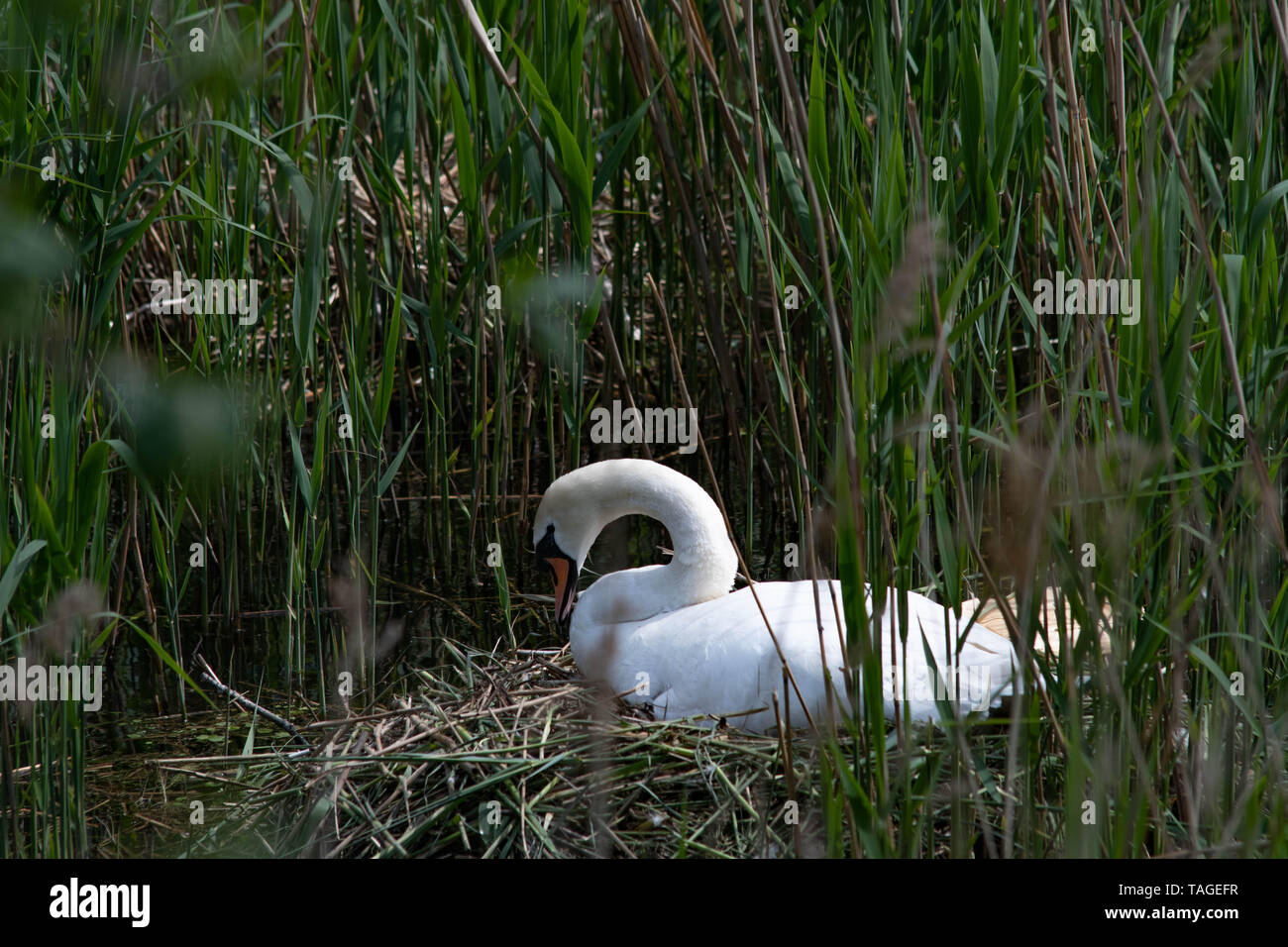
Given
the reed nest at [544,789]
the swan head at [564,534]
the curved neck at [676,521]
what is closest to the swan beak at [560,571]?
the swan head at [564,534]

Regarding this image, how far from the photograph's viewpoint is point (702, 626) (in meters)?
2.83

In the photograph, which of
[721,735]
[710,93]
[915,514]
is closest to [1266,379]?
[915,514]

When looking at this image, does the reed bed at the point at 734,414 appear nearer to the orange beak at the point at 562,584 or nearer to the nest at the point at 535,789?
the nest at the point at 535,789

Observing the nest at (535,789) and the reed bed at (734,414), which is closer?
the reed bed at (734,414)

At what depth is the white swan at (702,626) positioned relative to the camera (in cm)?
255

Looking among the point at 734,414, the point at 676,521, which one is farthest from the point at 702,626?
the point at 734,414

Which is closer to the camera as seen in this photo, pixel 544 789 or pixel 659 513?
pixel 544 789

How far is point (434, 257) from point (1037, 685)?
7.07ft

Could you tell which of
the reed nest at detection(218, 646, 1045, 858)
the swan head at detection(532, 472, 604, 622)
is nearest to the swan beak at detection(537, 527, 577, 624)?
the swan head at detection(532, 472, 604, 622)

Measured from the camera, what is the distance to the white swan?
8.38ft

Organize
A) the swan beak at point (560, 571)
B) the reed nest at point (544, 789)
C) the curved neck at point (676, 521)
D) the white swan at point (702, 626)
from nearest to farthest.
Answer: the reed nest at point (544, 789), the white swan at point (702, 626), the curved neck at point (676, 521), the swan beak at point (560, 571)

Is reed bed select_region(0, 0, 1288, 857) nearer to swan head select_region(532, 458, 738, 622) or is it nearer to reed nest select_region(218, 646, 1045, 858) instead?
reed nest select_region(218, 646, 1045, 858)

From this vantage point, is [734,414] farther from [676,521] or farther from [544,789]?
[544,789]

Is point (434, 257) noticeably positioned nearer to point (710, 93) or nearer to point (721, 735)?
point (710, 93)
